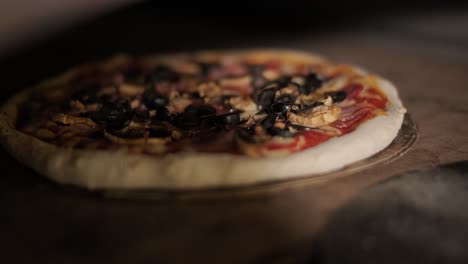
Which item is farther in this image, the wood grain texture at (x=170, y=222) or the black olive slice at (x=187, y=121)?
the black olive slice at (x=187, y=121)

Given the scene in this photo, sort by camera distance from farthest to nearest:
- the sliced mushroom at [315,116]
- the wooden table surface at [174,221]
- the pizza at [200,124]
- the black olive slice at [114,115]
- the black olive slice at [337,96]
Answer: the black olive slice at [337,96], the black olive slice at [114,115], the sliced mushroom at [315,116], the pizza at [200,124], the wooden table surface at [174,221]

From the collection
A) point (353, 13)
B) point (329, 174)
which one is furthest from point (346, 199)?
point (353, 13)

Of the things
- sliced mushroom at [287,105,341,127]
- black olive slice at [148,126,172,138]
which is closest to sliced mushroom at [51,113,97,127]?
black olive slice at [148,126,172,138]

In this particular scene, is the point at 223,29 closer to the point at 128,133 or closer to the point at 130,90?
the point at 130,90

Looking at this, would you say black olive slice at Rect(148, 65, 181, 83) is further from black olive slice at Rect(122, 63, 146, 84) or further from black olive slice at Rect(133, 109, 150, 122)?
black olive slice at Rect(133, 109, 150, 122)

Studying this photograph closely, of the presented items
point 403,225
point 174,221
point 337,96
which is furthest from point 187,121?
point 403,225

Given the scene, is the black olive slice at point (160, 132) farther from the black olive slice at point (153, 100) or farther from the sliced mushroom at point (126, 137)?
the black olive slice at point (153, 100)

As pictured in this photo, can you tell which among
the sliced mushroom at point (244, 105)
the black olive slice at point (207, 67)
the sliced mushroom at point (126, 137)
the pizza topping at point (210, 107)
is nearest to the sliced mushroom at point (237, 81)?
the pizza topping at point (210, 107)
